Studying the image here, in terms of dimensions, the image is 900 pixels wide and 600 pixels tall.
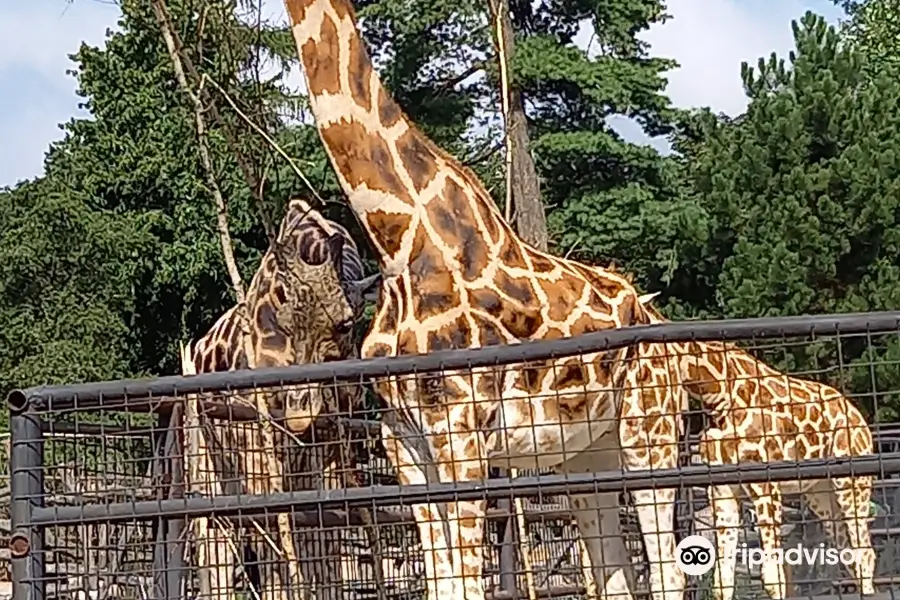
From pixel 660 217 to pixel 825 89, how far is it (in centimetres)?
395

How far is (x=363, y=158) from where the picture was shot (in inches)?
153

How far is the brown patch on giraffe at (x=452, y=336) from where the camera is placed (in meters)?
3.60

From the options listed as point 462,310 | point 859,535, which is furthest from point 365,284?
point 859,535

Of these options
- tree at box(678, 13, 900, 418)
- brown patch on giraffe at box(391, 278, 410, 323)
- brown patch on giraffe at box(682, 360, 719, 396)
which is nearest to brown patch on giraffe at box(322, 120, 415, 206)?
brown patch on giraffe at box(391, 278, 410, 323)

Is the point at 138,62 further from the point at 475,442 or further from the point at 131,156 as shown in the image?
the point at 475,442

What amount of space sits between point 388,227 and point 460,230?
7.7 inches

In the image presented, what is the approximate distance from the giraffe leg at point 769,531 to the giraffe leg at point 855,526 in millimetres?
135

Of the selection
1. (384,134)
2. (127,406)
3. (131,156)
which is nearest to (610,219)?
(131,156)

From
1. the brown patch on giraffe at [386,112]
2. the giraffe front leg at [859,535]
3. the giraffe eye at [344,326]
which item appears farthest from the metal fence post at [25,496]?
the giraffe eye at [344,326]

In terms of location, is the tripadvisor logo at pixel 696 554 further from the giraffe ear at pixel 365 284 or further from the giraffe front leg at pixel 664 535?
the giraffe ear at pixel 365 284

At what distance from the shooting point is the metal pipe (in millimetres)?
2367

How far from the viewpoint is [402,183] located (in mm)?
3875

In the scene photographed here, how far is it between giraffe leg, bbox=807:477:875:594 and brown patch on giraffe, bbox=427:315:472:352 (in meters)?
0.96

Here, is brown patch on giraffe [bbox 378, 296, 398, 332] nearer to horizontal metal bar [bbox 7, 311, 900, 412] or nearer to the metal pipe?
horizontal metal bar [bbox 7, 311, 900, 412]
